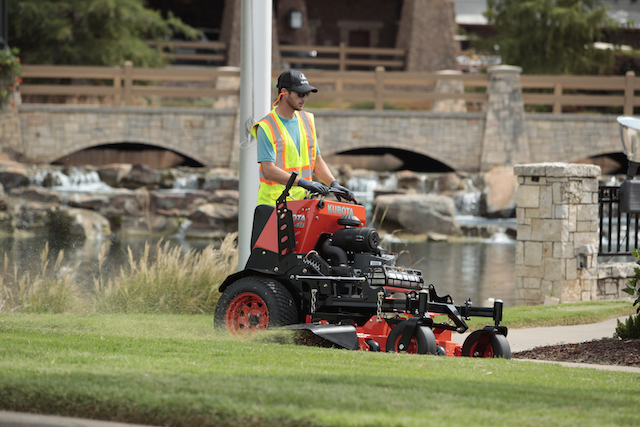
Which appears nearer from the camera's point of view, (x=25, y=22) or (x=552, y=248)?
(x=552, y=248)

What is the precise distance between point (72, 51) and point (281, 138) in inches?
1061

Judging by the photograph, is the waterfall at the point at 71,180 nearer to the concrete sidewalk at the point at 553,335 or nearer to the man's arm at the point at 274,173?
the concrete sidewalk at the point at 553,335

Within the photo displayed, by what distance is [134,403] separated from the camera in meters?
3.93

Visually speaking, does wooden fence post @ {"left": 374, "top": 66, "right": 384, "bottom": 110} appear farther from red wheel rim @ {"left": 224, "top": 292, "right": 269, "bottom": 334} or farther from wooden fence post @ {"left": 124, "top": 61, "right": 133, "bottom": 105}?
red wheel rim @ {"left": 224, "top": 292, "right": 269, "bottom": 334}

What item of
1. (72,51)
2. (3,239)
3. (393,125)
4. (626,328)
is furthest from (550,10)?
(626,328)

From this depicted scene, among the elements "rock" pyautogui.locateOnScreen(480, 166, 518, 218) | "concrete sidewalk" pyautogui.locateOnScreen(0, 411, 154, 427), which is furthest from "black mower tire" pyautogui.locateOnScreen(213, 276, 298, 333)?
"rock" pyautogui.locateOnScreen(480, 166, 518, 218)

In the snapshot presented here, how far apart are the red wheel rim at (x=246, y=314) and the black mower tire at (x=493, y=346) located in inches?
60.0

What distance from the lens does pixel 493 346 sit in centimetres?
596

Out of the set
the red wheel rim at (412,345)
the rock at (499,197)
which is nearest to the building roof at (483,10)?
the rock at (499,197)

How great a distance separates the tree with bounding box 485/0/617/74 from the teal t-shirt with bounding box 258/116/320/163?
1086 inches

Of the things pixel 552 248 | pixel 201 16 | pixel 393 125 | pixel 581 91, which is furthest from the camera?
pixel 201 16

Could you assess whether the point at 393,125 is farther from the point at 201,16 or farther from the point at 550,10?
the point at 201,16

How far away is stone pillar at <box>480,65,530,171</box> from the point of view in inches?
1120

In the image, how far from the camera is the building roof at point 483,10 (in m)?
40.8
